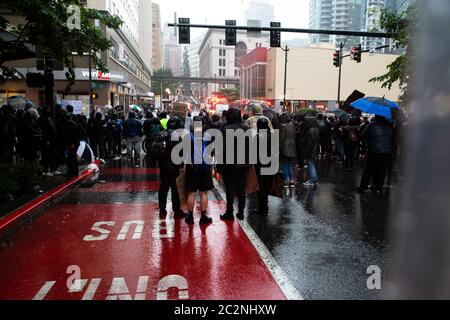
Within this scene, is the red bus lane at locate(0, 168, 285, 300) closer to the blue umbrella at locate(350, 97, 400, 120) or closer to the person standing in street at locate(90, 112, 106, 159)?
the blue umbrella at locate(350, 97, 400, 120)

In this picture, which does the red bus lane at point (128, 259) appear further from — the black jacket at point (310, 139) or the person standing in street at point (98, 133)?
the person standing in street at point (98, 133)

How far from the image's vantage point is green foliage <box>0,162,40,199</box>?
816 cm

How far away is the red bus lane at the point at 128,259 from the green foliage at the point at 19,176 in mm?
920

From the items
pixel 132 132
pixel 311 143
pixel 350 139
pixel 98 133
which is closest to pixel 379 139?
pixel 311 143

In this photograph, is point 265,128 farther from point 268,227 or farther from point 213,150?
point 268,227

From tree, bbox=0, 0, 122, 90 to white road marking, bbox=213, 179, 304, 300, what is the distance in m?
5.47

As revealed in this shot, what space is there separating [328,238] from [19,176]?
655 centimetres

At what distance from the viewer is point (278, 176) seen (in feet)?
25.6

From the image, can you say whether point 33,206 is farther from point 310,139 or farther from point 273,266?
point 310,139

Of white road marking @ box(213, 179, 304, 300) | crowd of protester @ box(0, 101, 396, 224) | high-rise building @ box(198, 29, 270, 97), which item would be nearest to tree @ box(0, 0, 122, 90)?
crowd of protester @ box(0, 101, 396, 224)

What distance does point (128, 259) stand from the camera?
17.6 feet

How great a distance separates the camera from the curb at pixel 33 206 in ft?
21.9
